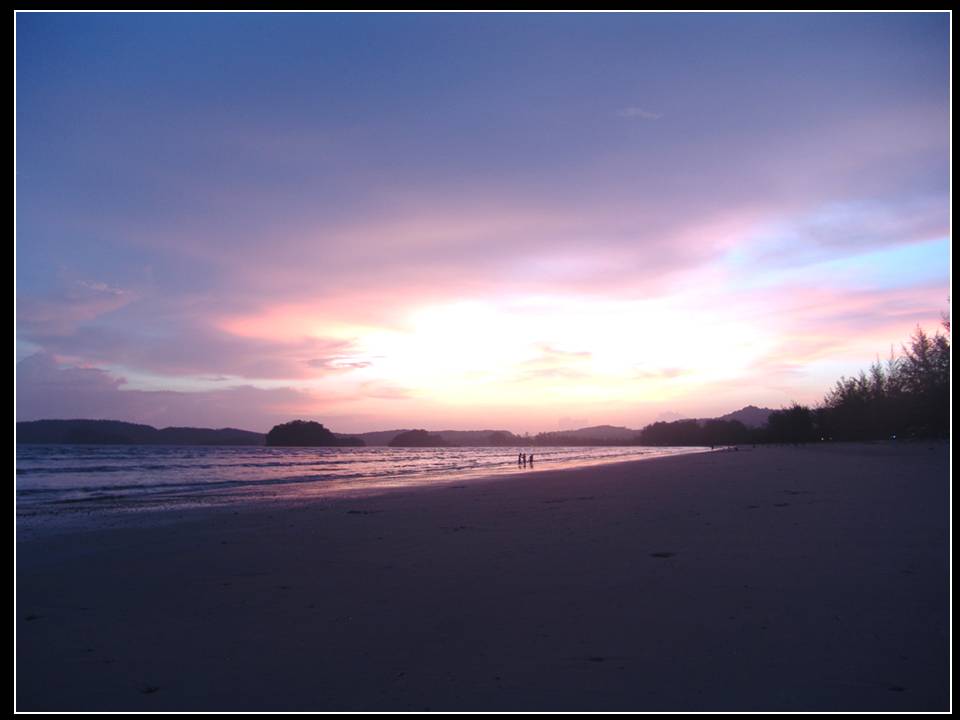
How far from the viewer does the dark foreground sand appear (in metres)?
4.07

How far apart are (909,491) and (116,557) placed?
16640 mm

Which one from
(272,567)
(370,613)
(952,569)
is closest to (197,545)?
(272,567)

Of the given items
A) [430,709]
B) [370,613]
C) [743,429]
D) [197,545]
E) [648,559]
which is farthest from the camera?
[743,429]

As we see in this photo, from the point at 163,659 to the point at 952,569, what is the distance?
7.47 m

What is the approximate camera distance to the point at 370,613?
586 cm

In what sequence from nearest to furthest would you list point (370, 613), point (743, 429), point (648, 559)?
1. point (370, 613)
2. point (648, 559)
3. point (743, 429)

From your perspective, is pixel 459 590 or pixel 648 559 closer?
pixel 459 590

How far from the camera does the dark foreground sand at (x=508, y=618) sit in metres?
4.07

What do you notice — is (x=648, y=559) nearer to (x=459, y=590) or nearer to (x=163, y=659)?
(x=459, y=590)

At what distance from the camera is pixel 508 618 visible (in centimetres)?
554
